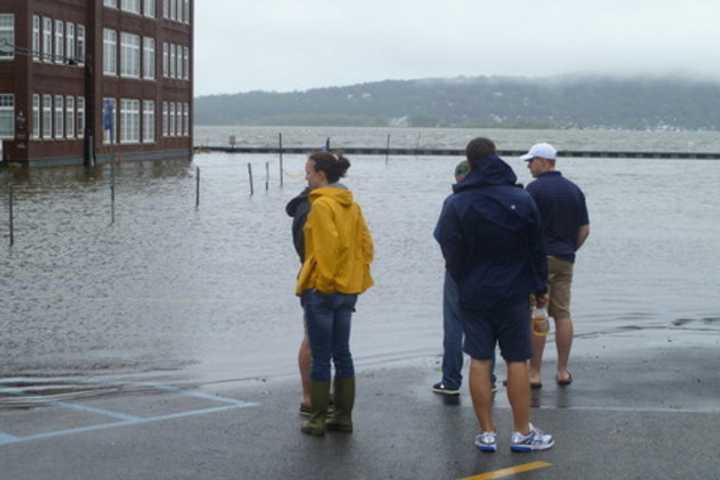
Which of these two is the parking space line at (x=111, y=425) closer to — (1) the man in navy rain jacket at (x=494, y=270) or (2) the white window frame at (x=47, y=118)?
(1) the man in navy rain jacket at (x=494, y=270)

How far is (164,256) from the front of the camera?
24047 millimetres

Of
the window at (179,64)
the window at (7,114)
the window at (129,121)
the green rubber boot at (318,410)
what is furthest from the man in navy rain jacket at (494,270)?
the window at (179,64)

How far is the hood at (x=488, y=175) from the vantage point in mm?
8406

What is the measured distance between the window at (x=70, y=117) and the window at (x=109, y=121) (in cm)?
185

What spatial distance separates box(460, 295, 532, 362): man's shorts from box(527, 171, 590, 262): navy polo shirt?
2.20 metres

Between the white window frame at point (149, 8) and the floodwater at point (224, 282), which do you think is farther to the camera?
the white window frame at point (149, 8)

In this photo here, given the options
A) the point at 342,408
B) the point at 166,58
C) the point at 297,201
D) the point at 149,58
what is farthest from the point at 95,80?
the point at 342,408

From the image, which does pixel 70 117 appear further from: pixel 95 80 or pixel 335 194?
pixel 335 194

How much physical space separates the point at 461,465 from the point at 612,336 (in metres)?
6.39

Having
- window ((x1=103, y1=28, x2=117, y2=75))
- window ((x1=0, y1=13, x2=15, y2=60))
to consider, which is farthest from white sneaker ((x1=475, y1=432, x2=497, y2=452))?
window ((x1=103, y1=28, x2=117, y2=75))

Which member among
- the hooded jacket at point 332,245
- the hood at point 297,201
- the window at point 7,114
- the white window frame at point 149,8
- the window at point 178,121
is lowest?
the window at point 178,121

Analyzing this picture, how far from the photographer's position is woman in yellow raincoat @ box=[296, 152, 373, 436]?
8.86 metres

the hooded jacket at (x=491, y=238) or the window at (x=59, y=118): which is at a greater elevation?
the hooded jacket at (x=491, y=238)

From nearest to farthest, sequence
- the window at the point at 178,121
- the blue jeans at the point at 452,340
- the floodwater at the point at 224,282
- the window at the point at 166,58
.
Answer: the blue jeans at the point at 452,340, the floodwater at the point at 224,282, the window at the point at 166,58, the window at the point at 178,121
